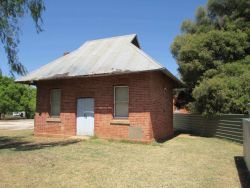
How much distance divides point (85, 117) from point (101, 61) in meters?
3.21

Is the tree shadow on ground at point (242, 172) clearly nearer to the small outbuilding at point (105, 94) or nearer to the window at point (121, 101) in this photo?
the small outbuilding at point (105, 94)

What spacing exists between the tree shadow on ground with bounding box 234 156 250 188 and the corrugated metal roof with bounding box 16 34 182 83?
16.6ft

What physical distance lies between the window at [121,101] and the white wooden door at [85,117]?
1.48 meters

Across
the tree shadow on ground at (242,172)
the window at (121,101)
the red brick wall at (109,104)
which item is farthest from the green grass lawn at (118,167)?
the window at (121,101)

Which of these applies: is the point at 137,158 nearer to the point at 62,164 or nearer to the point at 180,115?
the point at 62,164

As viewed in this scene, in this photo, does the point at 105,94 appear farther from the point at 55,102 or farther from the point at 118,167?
the point at 118,167

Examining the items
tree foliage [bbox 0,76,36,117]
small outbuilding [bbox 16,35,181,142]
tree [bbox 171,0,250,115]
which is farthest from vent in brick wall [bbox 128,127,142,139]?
tree foliage [bbox 0,76,36,117]

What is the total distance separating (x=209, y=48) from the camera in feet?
68.2

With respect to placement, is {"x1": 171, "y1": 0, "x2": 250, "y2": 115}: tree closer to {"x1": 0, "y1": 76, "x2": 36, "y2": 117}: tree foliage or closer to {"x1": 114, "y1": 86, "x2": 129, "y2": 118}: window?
{"x1": 114, "y1": 86, "x2": 129, "y2": 118}: window

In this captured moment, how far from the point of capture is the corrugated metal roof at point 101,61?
Answer: 1433 cm

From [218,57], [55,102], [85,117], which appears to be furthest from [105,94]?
[218,57]

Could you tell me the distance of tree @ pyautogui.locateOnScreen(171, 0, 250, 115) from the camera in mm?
17469

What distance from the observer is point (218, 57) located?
69.1ft

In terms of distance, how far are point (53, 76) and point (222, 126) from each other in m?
10.2
